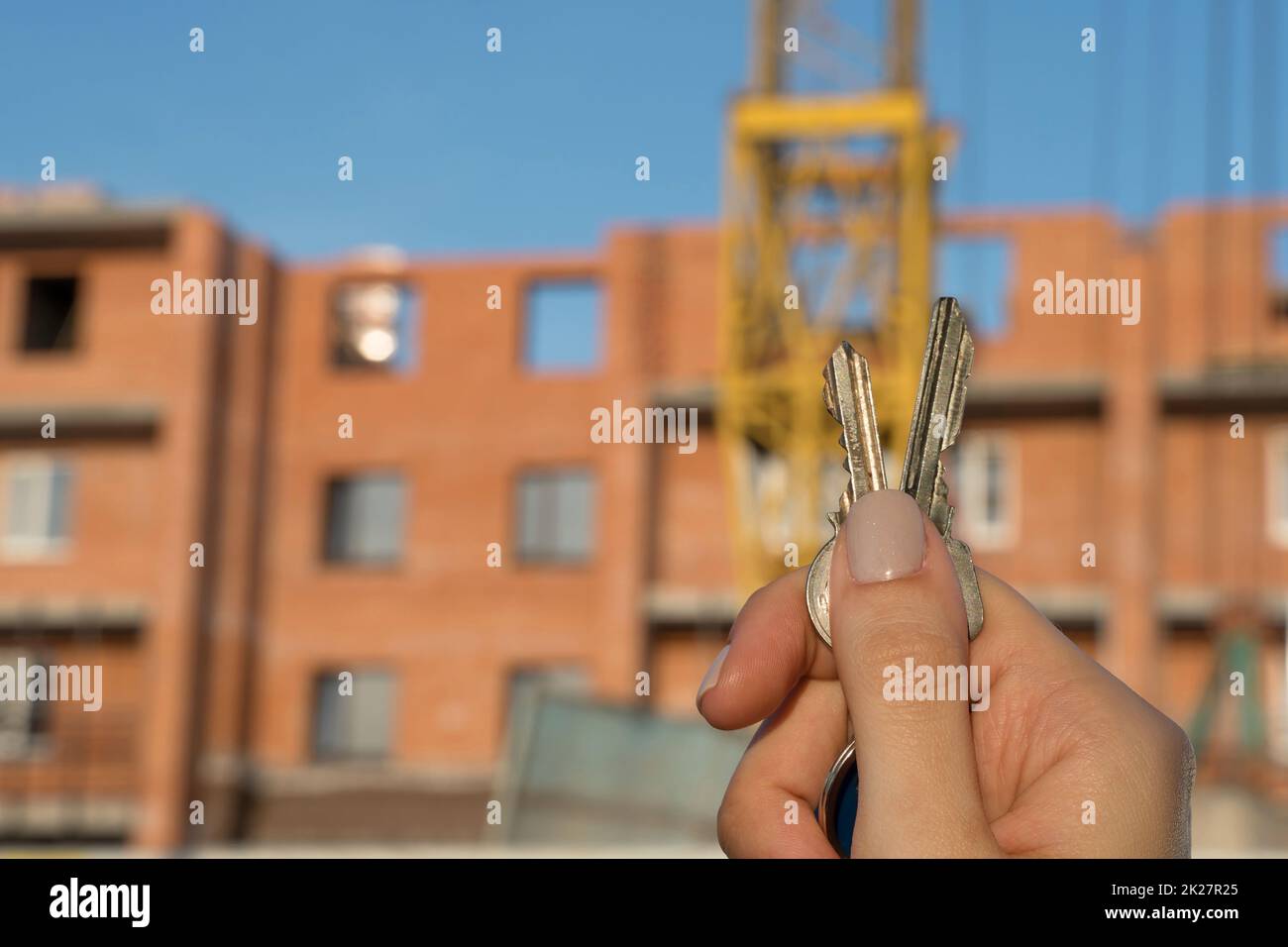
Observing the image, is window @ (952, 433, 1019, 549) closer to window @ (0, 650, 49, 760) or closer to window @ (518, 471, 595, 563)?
window @ (518, 471, 595, 563)

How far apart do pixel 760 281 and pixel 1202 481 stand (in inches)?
372

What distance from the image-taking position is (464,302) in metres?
34.2

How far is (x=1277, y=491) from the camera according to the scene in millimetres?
30109

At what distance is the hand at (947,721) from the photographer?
1154 millimetres

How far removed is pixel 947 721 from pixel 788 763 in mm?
227

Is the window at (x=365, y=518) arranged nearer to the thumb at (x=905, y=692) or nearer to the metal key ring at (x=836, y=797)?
the metal key ring at (x=836, y=797)

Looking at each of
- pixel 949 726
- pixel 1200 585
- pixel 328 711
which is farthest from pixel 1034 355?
pixel 949 726

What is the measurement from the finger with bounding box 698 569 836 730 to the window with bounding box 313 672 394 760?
32.6 meters

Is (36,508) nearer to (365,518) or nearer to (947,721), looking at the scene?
(365,518)

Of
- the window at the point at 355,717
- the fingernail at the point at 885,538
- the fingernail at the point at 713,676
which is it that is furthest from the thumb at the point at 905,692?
the window at the point at 355,717

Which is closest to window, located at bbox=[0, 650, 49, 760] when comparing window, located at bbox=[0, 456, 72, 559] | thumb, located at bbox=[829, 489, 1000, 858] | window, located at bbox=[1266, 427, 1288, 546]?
window, located at bbox=[0, 456, 72, 559]
